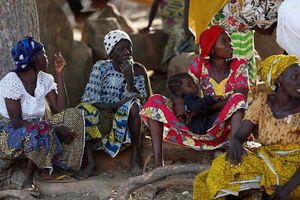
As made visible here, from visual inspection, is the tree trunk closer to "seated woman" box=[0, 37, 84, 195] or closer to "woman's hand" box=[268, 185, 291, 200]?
"seated woman" box=[0, 37, 84, 195]

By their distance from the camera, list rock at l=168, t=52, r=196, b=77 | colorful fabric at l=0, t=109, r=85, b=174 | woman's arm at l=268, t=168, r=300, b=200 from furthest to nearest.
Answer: rock at l=168, t=52, r=196, b=77
colorful fabric at l=0, t=109, r=85, b=174
woman's arm at l=268, t=168, r=300, b=200

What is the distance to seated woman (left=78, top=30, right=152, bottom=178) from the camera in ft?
17.5

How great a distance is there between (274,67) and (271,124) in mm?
419

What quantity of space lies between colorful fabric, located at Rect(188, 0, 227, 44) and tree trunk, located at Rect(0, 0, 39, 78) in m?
1.83

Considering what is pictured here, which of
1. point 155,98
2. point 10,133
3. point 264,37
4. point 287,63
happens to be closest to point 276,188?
point 287,63

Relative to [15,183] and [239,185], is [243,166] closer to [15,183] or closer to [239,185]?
[239,185]

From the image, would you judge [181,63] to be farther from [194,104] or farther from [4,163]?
[4,163]

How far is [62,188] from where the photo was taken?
508cm

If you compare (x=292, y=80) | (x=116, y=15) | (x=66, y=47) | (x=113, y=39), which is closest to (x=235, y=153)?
(x=292, y=80)

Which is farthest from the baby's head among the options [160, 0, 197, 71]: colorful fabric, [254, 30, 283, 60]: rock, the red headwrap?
[160, 0, 197, 71]: colorful fabric

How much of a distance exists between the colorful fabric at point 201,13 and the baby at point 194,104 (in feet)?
3.36

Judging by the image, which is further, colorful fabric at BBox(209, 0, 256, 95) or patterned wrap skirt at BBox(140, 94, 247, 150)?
colorful fabric at BBox(209, 0, 256, 95)

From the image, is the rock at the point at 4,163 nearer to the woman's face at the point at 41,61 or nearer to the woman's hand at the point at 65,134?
the woman's hand at the point at 65,134

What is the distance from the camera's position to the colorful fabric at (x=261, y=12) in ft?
16.5
